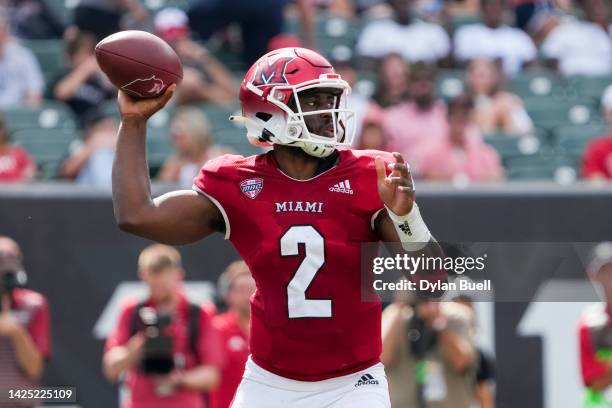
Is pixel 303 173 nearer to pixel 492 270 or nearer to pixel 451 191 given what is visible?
pixel 492 270

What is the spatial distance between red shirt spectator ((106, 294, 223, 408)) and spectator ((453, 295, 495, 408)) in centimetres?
138

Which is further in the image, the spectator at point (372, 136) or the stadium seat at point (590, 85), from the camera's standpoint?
the stadium seat at point (590, 85)

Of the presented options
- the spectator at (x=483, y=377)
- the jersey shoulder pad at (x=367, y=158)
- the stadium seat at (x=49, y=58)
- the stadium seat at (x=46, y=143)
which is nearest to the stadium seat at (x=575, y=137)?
the spectator at (x=483, y=377)

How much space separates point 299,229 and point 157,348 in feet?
8.87

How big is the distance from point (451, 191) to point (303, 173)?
2.99 metres

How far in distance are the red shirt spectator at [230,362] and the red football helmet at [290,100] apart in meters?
2.69

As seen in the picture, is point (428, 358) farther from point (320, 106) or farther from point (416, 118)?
point (320, 106)

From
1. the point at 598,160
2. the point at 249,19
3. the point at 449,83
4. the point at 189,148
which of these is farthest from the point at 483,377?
the point at 249,19

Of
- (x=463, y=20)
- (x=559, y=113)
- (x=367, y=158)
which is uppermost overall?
(x=463, y=20)

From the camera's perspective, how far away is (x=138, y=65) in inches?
163

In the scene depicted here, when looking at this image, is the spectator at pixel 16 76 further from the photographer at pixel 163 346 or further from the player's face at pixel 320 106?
the player's face at pixel 320 106

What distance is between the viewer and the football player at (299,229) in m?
4.16

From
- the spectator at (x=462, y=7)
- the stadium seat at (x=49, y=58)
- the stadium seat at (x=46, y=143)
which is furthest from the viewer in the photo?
the spectator at (x=462, y=7)

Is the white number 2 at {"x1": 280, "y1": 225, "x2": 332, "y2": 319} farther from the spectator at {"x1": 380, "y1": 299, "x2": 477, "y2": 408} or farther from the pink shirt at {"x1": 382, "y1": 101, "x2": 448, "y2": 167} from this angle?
the pink shirt at {"x1": 382, "y1": 101, "x2": 448, "y2": 167}
